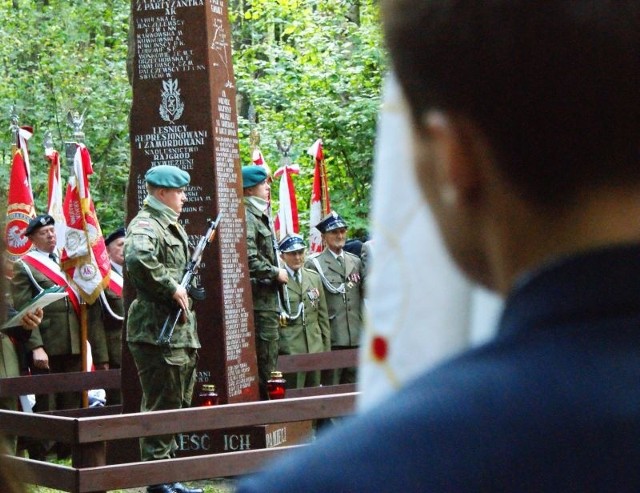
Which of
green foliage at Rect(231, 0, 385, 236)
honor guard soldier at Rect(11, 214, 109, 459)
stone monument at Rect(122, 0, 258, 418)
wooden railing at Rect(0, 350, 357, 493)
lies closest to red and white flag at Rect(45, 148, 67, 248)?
honor guard soldier at Rect(11, 214, 109, 459)

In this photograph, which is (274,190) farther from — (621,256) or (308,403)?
(621,256)

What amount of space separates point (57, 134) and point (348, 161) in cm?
665

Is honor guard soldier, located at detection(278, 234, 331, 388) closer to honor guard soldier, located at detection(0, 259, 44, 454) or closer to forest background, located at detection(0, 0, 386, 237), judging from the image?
honor guard soldier, located at detection(0, 259, 44, 454)

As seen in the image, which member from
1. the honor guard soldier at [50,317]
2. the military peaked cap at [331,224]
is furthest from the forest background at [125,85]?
the honor guard soldier at [50,317]

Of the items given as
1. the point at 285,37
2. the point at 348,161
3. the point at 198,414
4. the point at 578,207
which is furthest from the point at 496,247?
the point at 285,37

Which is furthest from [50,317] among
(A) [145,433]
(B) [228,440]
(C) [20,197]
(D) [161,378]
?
(A) [145,433]

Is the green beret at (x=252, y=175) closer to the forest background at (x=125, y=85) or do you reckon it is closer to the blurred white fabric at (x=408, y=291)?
the blurred white fabric at (x=408, y=291)

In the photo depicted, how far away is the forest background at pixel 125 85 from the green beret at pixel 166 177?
1369 centimetres

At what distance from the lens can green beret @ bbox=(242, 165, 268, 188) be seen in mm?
11188

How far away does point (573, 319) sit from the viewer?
3.35ft

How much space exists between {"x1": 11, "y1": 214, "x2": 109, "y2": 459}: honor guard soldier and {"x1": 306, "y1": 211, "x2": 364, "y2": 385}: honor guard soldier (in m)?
3.38

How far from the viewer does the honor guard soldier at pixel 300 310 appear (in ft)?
45.2

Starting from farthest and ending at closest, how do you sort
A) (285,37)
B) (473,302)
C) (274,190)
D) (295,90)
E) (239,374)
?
(285,37) → (274,190) → (295,90) → (239,374) → (473,302)

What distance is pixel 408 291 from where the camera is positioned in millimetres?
1588
